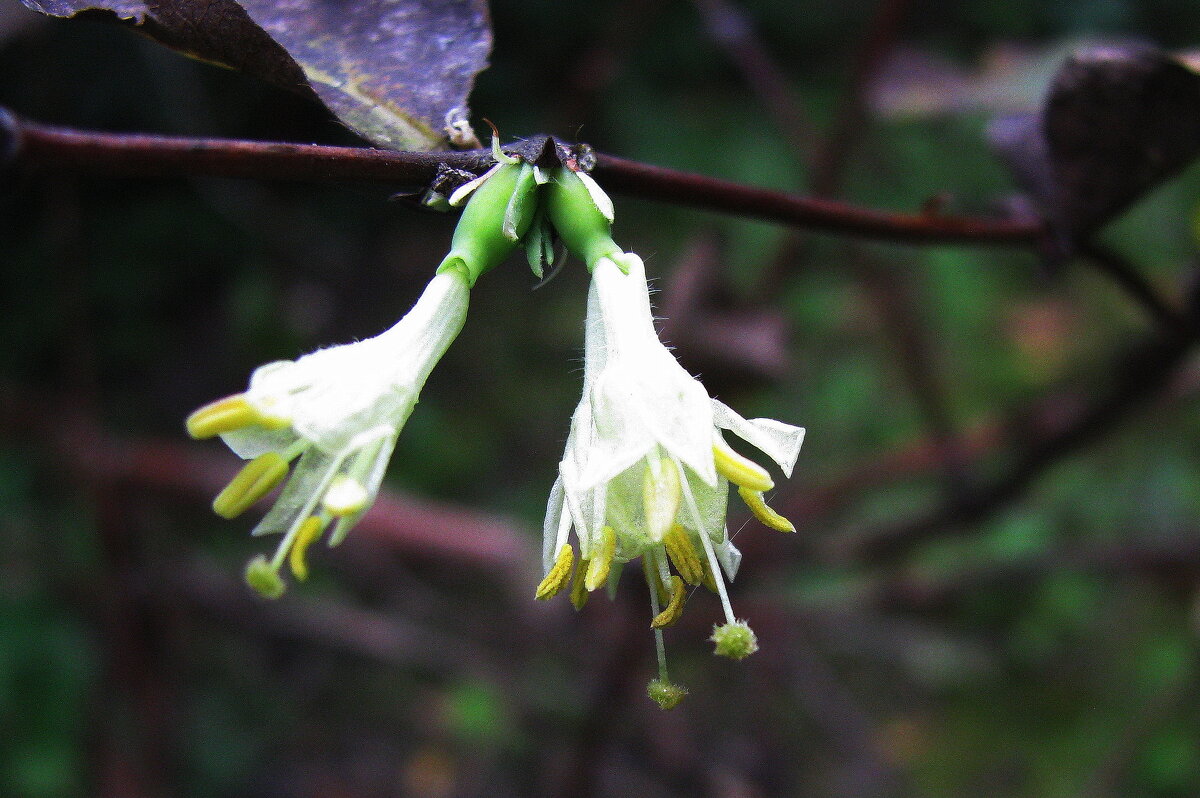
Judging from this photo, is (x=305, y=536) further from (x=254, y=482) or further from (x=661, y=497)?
(x=661, y=497)

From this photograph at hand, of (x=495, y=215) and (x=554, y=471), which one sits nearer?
(x=495, y=215)

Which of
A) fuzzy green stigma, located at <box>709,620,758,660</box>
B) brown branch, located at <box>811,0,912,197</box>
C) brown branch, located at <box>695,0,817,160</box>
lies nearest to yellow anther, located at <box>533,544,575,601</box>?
fuzzy green stigma, located at <box>709,620,758,660</box>

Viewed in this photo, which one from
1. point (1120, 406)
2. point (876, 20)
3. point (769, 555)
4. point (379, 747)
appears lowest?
point (379, 747)

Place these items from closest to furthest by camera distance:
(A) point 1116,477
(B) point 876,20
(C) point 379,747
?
(B) point 876,20 < (A) point 1116,477 < (C) point 379,747

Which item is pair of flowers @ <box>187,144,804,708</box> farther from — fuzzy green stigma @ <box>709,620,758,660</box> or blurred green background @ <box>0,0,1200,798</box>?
blurred green background @ <box>0,0,1200,798</box>

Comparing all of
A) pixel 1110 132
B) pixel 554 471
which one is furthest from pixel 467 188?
pixel 554 471

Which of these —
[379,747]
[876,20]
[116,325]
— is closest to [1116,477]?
[876,20]

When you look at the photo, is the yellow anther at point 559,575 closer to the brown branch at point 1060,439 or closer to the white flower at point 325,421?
the white flower at point 325,421

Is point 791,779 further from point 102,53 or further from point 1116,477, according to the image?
point 102,53
